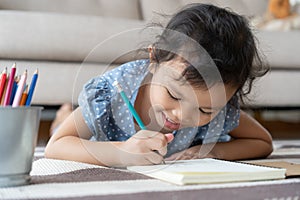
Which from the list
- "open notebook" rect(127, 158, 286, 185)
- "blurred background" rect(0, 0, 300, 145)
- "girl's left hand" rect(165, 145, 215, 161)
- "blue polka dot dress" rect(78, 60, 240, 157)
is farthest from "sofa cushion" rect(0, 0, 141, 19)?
"open notebook" rect(127, 158, 286, 185)

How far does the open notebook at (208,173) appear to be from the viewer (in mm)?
615

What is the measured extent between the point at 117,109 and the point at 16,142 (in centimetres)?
34

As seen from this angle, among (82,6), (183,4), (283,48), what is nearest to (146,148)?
(283,48)

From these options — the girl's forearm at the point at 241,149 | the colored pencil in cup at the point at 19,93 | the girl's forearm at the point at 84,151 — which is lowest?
the girl's forearm at the point at 241,149

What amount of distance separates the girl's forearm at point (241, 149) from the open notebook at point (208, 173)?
0.65 ft

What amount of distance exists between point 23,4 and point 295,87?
1.01 m

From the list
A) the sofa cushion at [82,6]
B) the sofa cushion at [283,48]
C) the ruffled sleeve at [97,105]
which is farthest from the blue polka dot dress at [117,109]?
the sofa cushion at [82,6]

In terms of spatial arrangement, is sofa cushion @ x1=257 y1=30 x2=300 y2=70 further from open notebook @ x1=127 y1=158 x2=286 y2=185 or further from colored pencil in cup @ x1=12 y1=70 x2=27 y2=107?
colored pencil in cup @ x1=12 y1=70 x2=27 y2=107

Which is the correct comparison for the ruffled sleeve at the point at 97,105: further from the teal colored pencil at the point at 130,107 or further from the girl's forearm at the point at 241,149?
the girl's forearm at the point at 241,149

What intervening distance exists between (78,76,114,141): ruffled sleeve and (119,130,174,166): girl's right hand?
0.37ft

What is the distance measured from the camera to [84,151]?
82cm

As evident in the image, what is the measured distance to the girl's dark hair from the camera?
2.64 ft

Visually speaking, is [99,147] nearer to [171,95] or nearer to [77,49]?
[171,95]

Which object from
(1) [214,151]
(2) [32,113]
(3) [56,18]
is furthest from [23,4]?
(2) [32,113]
